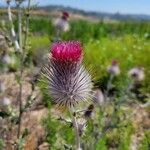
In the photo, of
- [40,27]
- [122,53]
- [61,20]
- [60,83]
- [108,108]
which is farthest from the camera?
[40,27]

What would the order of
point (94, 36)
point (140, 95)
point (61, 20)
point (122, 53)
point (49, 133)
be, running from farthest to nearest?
point (94, 36), point (122, 53), point (140, 95), point (61, 20), point (49, 133)

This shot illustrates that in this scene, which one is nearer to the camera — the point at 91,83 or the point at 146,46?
the point at 91,83

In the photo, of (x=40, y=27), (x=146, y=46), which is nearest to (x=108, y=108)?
(x=146, y=46)

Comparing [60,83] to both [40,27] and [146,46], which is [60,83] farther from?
[40,27]

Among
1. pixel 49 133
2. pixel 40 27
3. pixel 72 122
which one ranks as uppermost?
pixel 72 122

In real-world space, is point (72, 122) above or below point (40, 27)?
above
